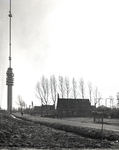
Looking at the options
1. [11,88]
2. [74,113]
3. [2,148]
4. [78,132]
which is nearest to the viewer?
[2,148]

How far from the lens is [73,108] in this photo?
239 feet

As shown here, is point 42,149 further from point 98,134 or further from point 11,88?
point 11,88

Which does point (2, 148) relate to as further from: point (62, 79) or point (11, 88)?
point (11, 88)

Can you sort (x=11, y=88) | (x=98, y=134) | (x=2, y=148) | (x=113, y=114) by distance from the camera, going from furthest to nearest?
(x=11, y=88) → (x=113, y=114) → (x=98, y=134) → (x=2, y=148)

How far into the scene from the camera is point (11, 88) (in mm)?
166375

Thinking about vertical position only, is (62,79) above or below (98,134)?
above

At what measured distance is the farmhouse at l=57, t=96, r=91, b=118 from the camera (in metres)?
72.1

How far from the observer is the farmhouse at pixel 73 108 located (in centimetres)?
7207

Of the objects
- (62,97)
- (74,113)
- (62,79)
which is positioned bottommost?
(74,113)

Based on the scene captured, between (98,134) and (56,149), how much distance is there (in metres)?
6.34

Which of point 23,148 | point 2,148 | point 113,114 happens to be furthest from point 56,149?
point 113,114

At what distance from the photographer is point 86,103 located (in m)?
76.3

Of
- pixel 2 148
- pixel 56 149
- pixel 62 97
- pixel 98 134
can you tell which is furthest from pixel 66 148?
pixel 62 97

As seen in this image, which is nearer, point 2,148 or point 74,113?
point 2,148
